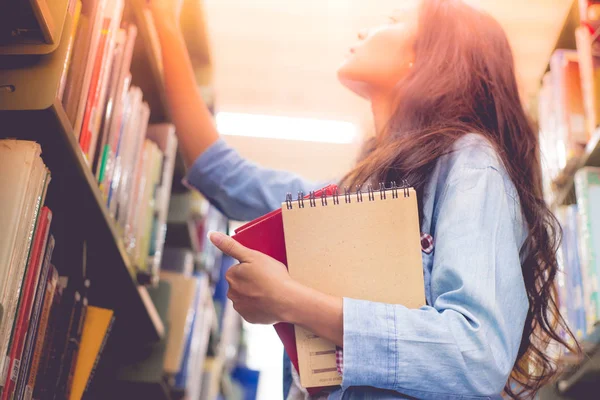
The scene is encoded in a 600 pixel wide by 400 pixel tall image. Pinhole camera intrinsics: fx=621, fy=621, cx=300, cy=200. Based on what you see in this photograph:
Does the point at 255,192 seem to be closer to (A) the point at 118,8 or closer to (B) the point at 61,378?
(A) the point at 118,8

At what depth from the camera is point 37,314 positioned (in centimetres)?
94

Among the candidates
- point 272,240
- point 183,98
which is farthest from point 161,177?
point 272,240

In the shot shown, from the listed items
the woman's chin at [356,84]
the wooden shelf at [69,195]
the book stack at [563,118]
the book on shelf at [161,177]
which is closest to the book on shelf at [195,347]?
the wooden shelf at [69,195]

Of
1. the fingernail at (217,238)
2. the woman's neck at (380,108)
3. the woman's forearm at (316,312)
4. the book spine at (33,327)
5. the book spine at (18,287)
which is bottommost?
the book spine at (33,327)

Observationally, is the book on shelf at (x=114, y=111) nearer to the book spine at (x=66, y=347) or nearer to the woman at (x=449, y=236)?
the book spine at (x=66, y=347)

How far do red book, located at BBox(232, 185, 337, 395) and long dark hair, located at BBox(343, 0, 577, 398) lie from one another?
0.66ft

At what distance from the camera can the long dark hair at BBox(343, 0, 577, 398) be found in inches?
40.9

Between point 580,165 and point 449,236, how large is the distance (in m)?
0.92

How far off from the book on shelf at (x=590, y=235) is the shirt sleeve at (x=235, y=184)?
0.67 metres

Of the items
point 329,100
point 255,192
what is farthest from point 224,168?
point 329,100

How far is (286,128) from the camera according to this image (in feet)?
12.8

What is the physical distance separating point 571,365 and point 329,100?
222cm

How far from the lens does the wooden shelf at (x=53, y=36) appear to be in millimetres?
868

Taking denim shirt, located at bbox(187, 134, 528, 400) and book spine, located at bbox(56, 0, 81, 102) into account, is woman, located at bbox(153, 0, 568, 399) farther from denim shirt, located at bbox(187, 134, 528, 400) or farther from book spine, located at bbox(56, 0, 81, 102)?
book spine, located at bbox(56, 0, 81, 102)
